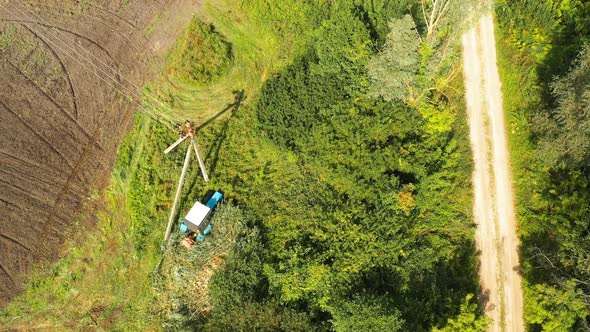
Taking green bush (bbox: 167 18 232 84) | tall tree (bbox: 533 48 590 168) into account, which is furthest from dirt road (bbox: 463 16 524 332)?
green bush (bbox: 167 18 232 84)

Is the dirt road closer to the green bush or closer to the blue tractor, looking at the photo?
the blue tractor

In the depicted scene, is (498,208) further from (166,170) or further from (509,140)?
(166,170)

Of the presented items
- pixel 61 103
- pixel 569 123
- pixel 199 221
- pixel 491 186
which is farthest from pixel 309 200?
pixel 61 103

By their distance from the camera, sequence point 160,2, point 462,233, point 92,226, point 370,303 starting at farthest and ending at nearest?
1. point 160,2
2. point 92,226
3. point 462,233
4. point 370,303

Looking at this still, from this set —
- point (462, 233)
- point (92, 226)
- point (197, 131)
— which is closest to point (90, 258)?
point (92, 226)

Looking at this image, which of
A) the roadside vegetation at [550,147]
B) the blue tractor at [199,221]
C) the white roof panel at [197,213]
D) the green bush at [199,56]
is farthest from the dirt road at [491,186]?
the green bush at [199,56]

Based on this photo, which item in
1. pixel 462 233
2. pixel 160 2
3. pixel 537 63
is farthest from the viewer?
pixel 160 2
